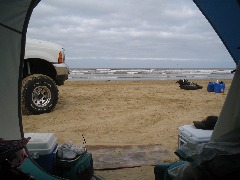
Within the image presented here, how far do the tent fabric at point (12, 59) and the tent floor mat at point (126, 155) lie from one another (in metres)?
1.39

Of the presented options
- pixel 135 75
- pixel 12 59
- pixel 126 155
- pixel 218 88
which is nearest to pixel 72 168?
pixel 126 155

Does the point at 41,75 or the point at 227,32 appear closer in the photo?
the point at 227,32

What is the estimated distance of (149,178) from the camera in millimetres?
4164

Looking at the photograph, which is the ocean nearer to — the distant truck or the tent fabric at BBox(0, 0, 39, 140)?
the distant truck

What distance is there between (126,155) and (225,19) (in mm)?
2659

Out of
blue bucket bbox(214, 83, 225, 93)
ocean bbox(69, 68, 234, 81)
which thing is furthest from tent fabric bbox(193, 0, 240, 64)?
ocean bbox(69, 68, 234, 81)

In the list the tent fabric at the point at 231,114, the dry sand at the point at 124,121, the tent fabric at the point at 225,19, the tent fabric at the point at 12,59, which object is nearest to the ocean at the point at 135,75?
the dry sand at the point at 124,121

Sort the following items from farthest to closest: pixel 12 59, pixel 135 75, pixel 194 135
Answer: pixel 135 75 < pixel 12 59 < pixel 194 135

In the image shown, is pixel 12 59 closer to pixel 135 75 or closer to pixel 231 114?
pixel 231 114

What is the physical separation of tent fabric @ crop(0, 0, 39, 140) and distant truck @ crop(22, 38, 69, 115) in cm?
376

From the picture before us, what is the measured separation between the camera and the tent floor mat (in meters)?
4.62

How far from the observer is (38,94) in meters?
7.95

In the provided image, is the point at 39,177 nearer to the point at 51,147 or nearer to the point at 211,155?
the point at 51,147

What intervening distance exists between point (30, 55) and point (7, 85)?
4.23m
